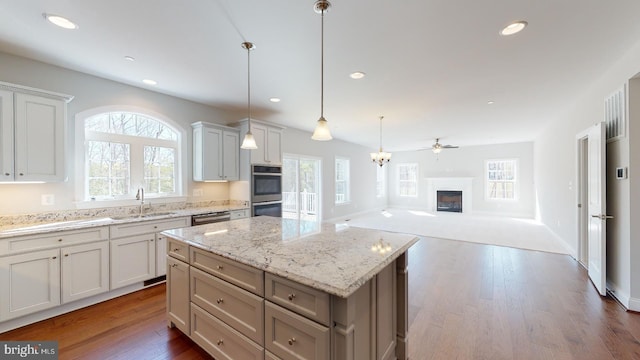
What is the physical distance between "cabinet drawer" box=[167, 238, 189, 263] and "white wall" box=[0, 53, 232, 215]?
1.88 m

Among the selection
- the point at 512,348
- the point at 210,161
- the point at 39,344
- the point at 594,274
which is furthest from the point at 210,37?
the point at 594,274

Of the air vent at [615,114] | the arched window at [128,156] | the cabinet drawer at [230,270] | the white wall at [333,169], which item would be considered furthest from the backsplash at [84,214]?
the air vent at [615,114]

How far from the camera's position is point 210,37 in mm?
2377

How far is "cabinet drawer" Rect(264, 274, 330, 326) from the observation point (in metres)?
1.25

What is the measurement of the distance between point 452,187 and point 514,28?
27.9ft

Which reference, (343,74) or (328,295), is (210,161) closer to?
(343,74)

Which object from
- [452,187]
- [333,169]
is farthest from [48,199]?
[452,187]

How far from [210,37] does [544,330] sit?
13.4ft

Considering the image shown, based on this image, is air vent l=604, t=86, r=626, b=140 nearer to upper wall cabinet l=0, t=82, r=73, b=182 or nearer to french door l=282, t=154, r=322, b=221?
french door l=282, t=154, r=322, b=221

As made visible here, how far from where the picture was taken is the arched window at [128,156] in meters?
3.33

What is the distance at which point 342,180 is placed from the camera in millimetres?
8500

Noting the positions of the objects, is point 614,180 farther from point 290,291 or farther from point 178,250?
point 178,250

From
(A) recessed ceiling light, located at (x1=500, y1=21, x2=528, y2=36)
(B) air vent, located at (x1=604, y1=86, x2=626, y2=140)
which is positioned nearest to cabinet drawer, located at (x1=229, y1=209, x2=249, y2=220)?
(A) recessed ceiling light, located at (x1=500, y1=21, x2=528, y2=36)

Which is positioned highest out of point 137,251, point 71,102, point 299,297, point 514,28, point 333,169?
point 514,28
